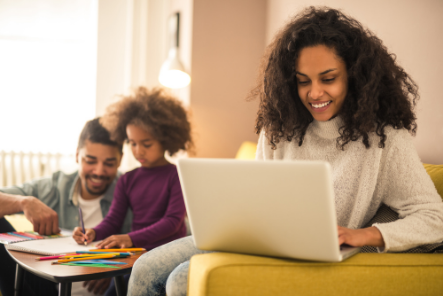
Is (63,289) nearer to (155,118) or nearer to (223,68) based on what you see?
(155,118)

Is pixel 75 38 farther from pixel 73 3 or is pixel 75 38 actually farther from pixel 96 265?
pixel 96 265

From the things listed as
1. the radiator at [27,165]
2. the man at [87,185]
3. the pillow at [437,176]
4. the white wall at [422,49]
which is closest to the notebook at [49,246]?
the man at [87,185]

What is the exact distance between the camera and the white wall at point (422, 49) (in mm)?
1271

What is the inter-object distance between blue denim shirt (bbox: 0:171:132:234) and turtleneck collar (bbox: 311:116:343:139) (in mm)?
1099

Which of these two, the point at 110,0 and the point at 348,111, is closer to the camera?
the point at 348,111

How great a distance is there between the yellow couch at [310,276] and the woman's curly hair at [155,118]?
994 millimetres

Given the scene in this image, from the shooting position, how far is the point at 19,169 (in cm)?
313

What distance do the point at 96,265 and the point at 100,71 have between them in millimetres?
2568

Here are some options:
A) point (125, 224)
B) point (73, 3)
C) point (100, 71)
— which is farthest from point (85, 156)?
point (73, 3)

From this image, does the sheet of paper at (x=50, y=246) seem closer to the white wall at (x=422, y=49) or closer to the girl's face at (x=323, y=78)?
the girl's face at (x=323, y=78)

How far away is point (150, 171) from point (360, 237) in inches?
41.3

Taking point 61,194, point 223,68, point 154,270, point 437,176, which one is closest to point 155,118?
point 61,194

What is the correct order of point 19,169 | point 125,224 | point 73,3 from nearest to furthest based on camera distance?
point 125,224
point 19,169
point 73,3

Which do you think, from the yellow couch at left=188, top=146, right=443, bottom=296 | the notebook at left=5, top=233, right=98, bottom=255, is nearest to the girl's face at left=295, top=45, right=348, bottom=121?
the yellow couch at left=188, top=146, right=443, bottom=296
